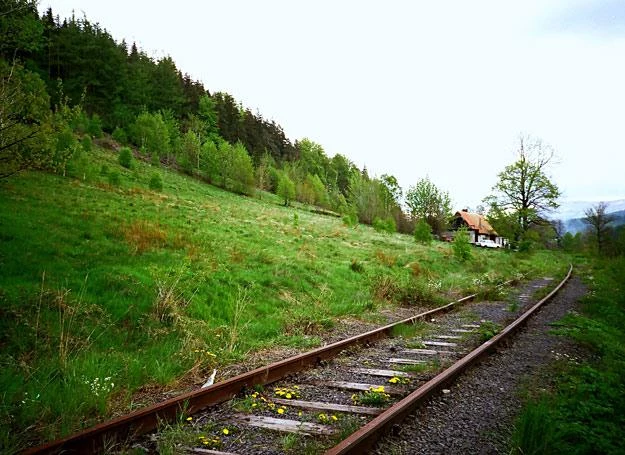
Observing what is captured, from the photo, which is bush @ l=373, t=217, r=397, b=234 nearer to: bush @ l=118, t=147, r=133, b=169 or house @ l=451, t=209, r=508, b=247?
bush @ l=118, t=147, r=133, b=169

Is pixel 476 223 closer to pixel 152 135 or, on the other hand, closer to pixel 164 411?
pixel 152 135

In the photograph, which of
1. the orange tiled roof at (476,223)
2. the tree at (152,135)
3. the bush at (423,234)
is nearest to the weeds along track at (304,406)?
the bush at (423,234)

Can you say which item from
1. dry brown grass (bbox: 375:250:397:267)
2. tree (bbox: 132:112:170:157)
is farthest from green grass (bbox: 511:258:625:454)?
tree (bbox: 132:112:170:157)

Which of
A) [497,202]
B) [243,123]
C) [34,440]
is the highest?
[243,123]

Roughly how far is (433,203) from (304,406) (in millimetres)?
Answer: 59508

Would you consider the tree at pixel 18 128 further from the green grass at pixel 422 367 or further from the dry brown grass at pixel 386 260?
the dry brown grass at pixel 386 260

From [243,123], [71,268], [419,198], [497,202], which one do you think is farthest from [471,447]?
[243,123]

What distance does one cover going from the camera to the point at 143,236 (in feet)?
38.9

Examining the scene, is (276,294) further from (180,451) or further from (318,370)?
(180,451)

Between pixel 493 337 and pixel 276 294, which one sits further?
pixel 276 294

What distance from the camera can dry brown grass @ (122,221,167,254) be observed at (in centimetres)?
1091

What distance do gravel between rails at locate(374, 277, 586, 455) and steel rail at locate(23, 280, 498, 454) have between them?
1.85m

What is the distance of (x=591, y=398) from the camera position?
4078mm

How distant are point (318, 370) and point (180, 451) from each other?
262cm
